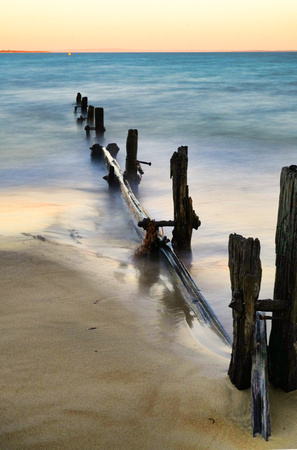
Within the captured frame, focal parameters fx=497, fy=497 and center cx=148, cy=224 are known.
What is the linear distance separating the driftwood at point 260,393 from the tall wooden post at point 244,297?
71mm

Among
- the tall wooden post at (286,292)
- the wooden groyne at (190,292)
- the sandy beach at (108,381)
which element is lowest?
the sandy beach at (108,381)

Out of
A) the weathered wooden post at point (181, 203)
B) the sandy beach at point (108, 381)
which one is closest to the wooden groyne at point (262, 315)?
A: the sandy beach at point (108, 381)

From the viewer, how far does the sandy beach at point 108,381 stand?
268 centimetres

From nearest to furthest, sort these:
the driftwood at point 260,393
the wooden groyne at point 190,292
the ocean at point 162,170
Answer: the driftwood at point 260,393 < the wooden groyne at point 190,292 < the ocean at point 162,170

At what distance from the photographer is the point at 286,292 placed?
9.56ft

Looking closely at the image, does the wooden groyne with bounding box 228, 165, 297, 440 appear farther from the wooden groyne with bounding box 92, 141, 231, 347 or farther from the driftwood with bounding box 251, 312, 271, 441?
the wooden groyne with bounding box 92, 141, 231, 347

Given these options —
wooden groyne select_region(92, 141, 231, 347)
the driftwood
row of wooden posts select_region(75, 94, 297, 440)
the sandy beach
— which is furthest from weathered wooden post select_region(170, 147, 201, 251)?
the driftwood

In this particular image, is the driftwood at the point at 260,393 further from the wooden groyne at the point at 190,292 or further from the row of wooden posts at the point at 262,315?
the wooden groyne at the point at 190,292

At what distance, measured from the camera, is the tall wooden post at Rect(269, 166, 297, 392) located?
2.79 metres

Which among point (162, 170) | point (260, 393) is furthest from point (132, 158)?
point (260, 393)

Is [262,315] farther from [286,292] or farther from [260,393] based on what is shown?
[260,393]

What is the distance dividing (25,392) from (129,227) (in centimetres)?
427

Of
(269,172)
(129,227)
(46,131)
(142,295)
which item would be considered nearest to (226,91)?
(46,131)

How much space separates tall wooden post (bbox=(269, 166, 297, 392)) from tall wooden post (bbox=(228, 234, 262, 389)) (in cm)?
18
